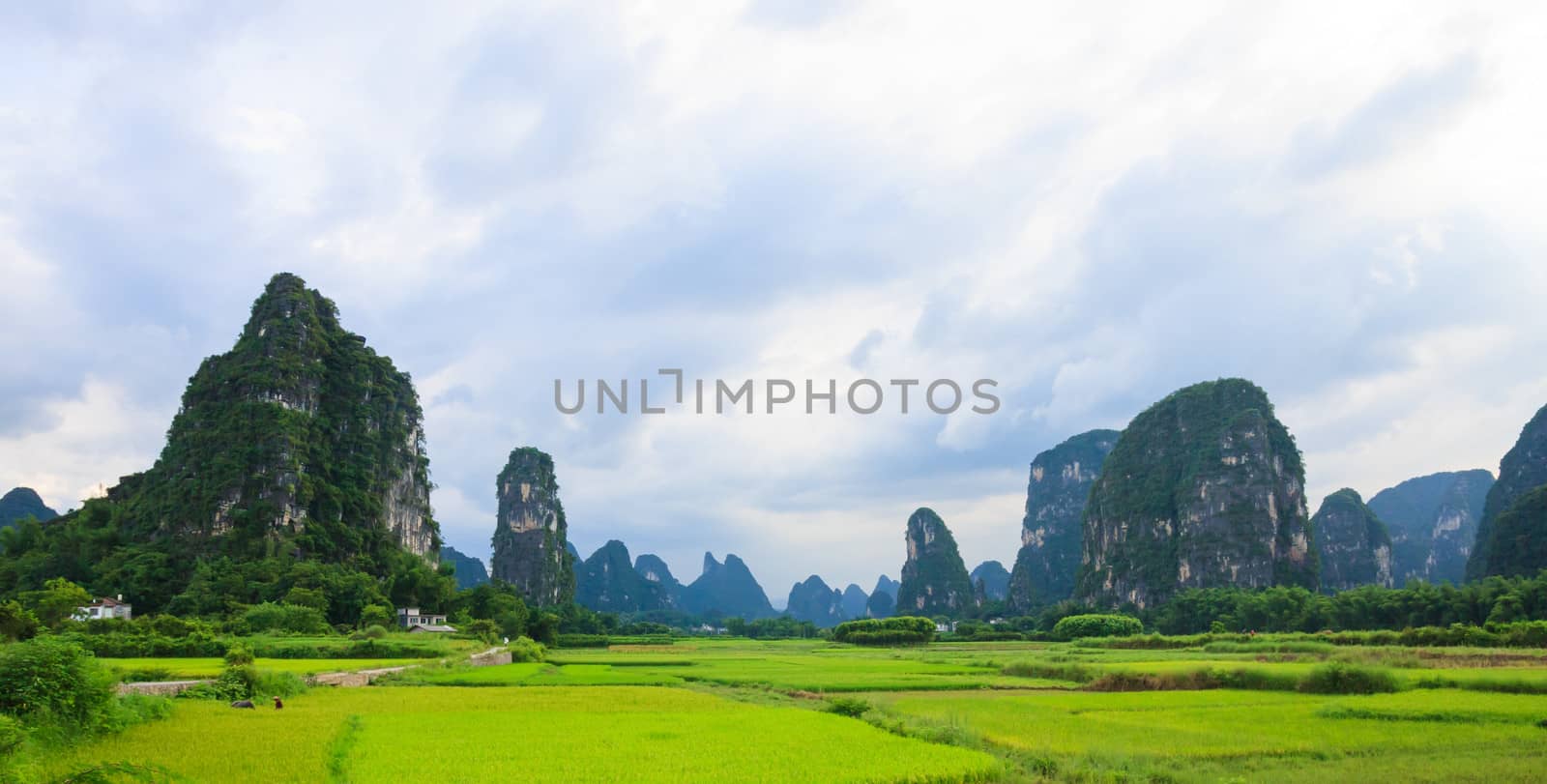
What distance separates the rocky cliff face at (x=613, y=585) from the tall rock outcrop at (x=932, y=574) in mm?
49406

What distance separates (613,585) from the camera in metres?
146

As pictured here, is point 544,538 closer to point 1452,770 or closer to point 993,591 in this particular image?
point 1452,770

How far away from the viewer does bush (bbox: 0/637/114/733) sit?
11.2m

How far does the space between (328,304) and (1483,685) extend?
70.3m

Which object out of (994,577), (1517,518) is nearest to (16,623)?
(1517,518)

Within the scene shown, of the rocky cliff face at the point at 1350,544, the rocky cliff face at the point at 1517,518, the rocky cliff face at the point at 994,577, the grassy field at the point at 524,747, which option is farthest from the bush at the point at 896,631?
the rocky cliff face at the point at 994,577

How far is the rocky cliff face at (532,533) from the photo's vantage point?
91.8m

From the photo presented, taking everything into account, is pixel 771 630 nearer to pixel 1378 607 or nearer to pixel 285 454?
pixel 285 454

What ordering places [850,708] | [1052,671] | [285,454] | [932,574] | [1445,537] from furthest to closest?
[932,574] → [1445,537] → [285,454] → [1052,671] → [850,708]

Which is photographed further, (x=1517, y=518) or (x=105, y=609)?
(x=1517, y=518)

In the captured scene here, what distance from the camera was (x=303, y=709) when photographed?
1581 cm

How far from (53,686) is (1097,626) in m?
57.9

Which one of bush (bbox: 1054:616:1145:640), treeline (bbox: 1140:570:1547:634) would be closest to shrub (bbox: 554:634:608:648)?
bush (bbox: 1054:616:1145:640)

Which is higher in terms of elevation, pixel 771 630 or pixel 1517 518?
pixel 1517 518
